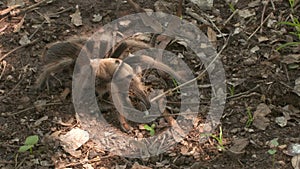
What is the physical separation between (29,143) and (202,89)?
1.23 m

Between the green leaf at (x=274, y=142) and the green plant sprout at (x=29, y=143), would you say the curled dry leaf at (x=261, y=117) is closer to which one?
the green leaf at (x=274, y=142)

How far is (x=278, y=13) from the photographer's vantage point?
4438 millimetres

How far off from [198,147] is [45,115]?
1.06 meters

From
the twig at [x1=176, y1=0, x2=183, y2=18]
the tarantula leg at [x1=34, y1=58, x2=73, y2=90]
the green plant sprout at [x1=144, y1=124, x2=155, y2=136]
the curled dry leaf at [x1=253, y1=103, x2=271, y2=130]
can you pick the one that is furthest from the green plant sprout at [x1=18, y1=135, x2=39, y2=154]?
the twig at [x1=176, y1=0, x2=183, y2=18]

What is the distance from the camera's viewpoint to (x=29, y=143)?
3584 millimetres

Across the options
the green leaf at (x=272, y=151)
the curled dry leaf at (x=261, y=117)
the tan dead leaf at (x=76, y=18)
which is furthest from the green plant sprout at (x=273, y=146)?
the tan dead leaf at (x=76, y=18)

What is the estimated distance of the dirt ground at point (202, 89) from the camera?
3520 mm

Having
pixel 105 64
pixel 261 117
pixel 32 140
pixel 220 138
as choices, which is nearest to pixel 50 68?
pixel 105 64

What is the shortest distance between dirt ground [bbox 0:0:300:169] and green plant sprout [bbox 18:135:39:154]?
0.05 metres

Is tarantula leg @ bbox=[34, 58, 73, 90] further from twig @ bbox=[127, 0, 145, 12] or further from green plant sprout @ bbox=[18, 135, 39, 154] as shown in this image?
twig @ bbox=[127, 0, 145, 12]

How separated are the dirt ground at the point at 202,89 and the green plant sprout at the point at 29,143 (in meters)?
0.05

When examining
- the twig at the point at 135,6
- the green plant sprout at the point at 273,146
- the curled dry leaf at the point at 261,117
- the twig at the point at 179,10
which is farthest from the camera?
the twig at the point at 135,6

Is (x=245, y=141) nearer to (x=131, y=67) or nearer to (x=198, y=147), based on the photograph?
(x=198, y=147)

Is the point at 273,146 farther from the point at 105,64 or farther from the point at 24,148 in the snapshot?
the point at 24,148
